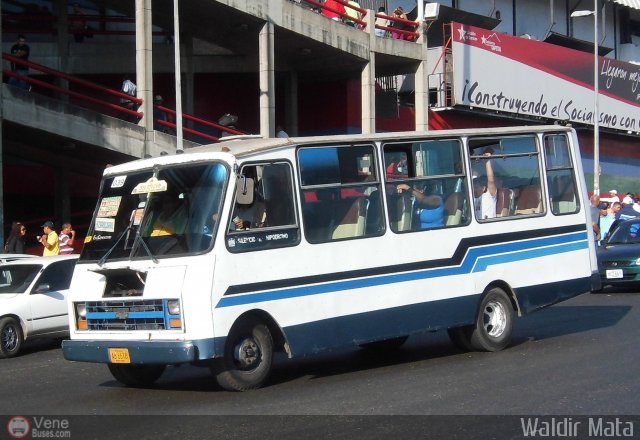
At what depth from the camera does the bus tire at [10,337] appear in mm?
15258

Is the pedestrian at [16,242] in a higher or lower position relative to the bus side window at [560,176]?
lower

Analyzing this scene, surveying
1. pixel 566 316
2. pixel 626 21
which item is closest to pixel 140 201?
pixel 566 316

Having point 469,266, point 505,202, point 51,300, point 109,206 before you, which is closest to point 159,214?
point 109,206

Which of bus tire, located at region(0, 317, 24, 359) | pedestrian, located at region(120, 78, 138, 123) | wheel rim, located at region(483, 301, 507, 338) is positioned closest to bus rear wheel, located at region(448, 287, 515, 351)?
wheel rim, located at region(483, 301, 507, 338)

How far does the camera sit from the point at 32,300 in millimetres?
15797

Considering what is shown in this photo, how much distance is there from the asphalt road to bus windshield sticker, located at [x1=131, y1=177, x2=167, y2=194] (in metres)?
2.14

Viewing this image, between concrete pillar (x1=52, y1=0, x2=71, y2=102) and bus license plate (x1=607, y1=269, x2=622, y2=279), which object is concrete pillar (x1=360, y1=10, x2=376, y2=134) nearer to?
concrete pillar (x1=52, y1=0, x2=71, y2=102)

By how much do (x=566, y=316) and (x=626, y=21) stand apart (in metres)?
37.7

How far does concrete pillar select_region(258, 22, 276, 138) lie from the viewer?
89.4 ft

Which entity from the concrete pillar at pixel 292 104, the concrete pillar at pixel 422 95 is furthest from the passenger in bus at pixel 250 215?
the concrete pillar at pixel 292 104

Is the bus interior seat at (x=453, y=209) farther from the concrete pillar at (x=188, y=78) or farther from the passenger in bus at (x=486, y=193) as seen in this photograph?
the concrete pillar at (x=188, y=78)

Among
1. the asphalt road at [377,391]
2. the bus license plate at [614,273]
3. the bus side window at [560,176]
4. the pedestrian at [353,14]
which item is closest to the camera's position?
the asphalt road at [377,391]

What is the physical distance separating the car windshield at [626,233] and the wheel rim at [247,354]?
537 inches

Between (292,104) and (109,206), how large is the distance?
74.0 ft
